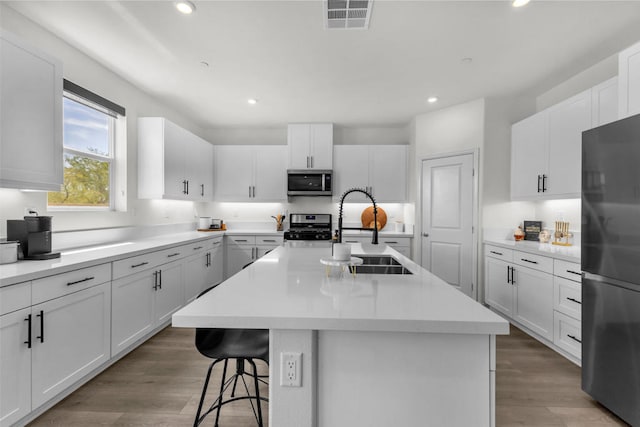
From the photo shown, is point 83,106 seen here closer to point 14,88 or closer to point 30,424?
point 14,88

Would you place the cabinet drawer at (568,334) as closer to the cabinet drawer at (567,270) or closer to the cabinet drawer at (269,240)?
the cabinet drawer at (567,270)

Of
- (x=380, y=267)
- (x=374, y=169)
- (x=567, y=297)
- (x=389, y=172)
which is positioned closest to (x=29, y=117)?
(x=380, y=267)

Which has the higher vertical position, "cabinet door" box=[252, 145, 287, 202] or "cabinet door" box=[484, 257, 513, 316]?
"cabinet door" box=[252, 145, 287, 202]

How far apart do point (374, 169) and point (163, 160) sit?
117 inches

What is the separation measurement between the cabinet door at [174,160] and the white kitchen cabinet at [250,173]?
2.93ft

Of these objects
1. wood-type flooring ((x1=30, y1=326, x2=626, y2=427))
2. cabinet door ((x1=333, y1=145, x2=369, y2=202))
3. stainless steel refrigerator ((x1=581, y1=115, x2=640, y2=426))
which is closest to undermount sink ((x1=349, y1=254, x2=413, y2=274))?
wood-type flooring ((x1=30, y1=326, x2=626, y2=427))

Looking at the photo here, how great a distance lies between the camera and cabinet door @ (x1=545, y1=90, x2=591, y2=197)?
8.52ft

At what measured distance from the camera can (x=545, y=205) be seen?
3428 mm

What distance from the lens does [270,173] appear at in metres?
4.70

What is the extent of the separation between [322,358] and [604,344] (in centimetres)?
186

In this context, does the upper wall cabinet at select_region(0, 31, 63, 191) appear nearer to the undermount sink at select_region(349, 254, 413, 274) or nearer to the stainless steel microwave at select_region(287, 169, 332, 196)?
the undermount sink at select_region(349, 254, 413, 274)

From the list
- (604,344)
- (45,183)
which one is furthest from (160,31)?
(604,344)

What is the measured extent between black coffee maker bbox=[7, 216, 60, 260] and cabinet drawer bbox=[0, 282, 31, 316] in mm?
460

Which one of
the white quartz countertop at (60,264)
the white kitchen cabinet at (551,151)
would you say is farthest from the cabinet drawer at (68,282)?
the white kitchen cabinet at (551,151)
